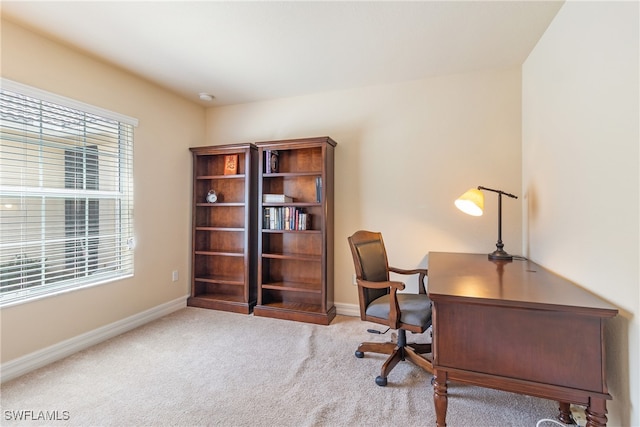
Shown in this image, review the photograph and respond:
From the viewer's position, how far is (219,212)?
3.61 m

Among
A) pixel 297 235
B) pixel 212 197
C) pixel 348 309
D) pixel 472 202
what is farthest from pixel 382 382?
pixel 212 197

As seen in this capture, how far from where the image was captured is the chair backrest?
2.07 m

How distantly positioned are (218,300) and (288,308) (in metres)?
0.86

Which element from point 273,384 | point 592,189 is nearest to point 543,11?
point 592,189

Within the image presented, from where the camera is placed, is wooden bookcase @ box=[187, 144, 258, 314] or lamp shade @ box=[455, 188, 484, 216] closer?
lamp shade @ box=[455, 188, 484, 216]

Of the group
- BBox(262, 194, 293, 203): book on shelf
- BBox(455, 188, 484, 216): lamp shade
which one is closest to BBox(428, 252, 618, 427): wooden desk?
BBox(455, 188, 484, 216): lamp shade

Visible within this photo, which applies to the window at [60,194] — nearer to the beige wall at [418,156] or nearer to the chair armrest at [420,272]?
the beige wall at [418,156]

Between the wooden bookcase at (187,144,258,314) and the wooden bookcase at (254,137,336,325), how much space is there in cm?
17

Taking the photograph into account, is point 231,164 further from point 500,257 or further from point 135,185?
point 500,257

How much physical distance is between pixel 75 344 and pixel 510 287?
3102 mm

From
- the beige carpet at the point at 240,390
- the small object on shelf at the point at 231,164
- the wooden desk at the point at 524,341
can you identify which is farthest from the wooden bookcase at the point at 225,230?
the wooden desk at the point at 524,341

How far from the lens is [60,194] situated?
2266 mm

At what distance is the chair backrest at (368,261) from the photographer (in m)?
2.07

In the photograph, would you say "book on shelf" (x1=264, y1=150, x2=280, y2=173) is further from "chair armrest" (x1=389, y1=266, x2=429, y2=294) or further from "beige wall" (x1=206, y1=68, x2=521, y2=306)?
"chair armrest" (x1=389, y1=266, x2=429, y2=294)
